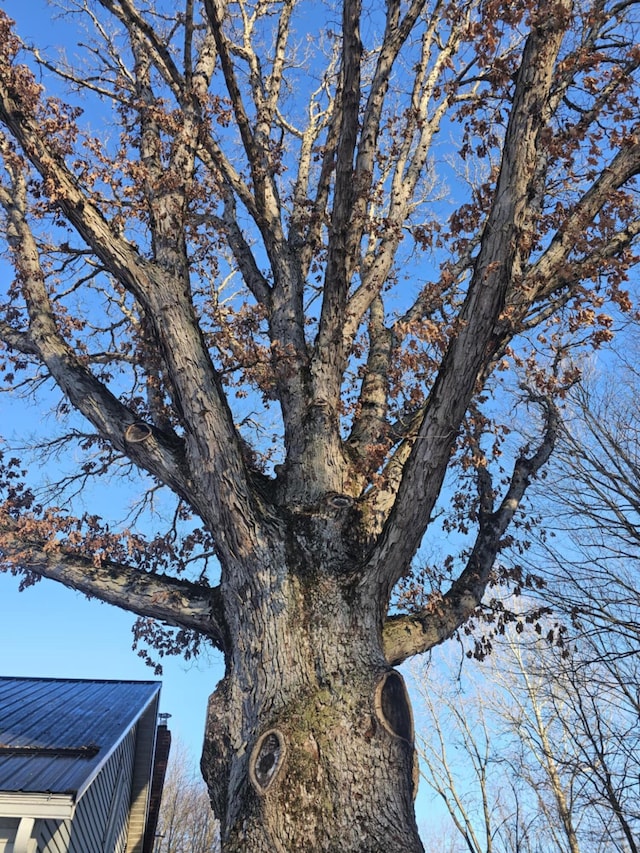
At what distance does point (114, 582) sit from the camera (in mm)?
4715

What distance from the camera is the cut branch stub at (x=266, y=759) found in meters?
3.25

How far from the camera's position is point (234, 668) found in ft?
13.1

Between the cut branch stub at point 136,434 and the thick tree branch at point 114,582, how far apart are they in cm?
102

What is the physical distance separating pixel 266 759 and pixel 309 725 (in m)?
0.30

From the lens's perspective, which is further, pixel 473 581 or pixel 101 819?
pixel 101 819

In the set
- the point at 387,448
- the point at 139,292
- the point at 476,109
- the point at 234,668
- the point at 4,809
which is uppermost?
the point at 476,109

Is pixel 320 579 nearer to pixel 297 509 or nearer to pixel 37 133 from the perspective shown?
pixel 297 509

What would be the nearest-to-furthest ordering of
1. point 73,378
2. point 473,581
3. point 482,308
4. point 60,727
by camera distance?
point 482,308 < point 73,378 < point 473,581 < point 60,727

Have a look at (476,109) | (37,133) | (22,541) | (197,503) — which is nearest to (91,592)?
(22,541)

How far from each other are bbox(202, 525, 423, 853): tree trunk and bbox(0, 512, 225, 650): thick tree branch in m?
0.47

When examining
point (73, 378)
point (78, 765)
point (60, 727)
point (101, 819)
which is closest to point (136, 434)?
point (73, 378)

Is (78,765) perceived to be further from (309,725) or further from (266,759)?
(309,725)

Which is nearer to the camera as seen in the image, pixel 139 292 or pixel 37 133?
pixel 37 133

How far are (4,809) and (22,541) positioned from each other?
2.23m
